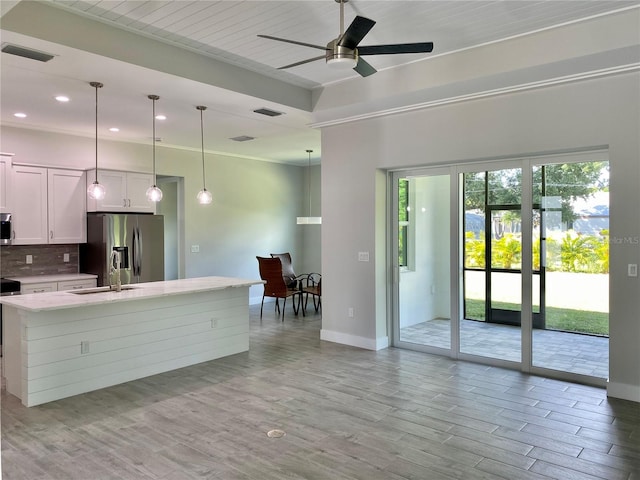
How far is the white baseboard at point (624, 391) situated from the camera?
12.9ft

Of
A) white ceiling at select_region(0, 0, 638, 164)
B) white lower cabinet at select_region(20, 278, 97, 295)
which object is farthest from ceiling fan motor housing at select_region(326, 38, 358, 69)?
white lower cabinet at select_region(20, 278, 97, 295)

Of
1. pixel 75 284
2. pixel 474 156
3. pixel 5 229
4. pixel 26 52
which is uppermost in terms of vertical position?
pixel 26 52

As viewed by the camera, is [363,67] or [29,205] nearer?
[363,67]

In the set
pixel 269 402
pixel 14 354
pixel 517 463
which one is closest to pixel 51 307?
pixel 14 354

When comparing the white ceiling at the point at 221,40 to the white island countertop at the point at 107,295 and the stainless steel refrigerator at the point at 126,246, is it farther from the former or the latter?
the white island countertop at the point at 107,295

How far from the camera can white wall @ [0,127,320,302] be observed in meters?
6.53

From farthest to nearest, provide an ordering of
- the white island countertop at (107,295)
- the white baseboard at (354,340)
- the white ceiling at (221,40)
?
1. the white baseboard at (354,340)
2. the white island countertop at (107,295)
3. the white ceiling at (221,40)

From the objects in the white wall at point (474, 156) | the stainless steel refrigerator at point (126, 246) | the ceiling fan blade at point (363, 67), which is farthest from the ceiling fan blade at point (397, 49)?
the stainless steel refrigerator at point (126, 246)

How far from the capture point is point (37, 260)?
6547 millimetres

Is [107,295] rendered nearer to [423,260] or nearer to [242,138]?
[423,260]

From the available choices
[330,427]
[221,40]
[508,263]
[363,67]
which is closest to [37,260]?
[221,40]

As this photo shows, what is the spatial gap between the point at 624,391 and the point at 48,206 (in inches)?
270

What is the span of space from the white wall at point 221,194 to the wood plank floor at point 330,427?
367cm

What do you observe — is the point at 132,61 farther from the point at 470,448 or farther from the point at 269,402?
the point at 470,448
